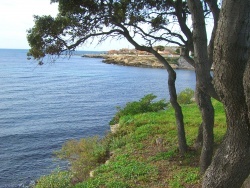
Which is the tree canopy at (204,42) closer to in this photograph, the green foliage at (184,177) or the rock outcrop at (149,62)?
the green foliage at (184,177)

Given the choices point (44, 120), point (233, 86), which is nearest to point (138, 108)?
point (44, 120)

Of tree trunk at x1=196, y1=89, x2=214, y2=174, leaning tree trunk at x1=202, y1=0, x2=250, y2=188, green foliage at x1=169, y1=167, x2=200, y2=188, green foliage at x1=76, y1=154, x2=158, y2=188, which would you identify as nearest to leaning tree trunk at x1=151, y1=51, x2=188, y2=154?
green foliage at x1=169, y1=167, x2=200, y2=188

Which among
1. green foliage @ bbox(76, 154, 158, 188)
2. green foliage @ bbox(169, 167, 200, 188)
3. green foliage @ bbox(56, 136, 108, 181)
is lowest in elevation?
green foliage @ bbox(56, 136, 108, 181)

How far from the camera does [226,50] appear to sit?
3.87m

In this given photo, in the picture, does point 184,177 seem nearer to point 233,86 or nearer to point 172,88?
point 172,88

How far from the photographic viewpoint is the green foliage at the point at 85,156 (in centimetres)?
1098

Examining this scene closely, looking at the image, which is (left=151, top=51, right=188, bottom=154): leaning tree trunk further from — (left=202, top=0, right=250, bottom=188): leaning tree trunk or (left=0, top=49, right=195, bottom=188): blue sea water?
(left=202, top=0, right=250, bottom=188): leaning tree trunk

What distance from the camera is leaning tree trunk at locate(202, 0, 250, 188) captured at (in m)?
3.75

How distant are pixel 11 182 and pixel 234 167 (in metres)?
12.4

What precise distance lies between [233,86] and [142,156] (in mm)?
6476

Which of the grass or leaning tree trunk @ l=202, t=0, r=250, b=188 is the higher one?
leaning tree trunk @ l=202, t=0, r=250, b=188

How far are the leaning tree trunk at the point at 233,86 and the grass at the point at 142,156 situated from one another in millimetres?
2930

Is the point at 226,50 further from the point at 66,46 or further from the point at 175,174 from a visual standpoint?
the point at 66,46

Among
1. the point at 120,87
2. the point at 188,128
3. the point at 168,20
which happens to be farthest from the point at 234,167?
the point at 120,87
